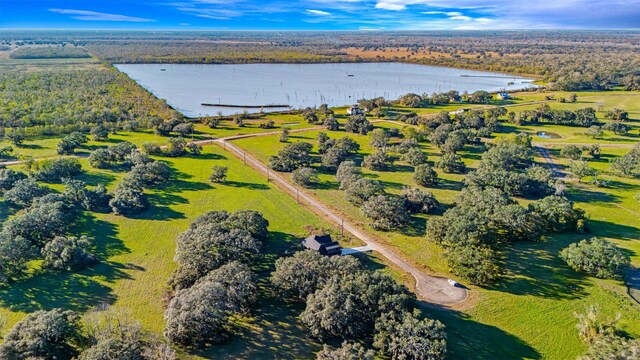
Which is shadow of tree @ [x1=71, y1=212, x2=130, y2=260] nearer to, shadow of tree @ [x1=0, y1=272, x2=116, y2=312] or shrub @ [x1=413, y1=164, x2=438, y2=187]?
shadow of tree @ [x1=0, y1=272, x2=116, y2=312]

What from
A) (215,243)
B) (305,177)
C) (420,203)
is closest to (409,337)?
(215,243)

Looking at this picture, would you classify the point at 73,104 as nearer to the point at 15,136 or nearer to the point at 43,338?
the point at 15,136

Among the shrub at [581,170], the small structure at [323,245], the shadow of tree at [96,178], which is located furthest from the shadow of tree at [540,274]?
the shadow of tree at [96,178]

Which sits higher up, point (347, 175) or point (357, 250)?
point (347, 175)

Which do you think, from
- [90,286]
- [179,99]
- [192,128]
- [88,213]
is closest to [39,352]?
[90,286]

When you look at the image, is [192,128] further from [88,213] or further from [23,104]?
[23,104]
